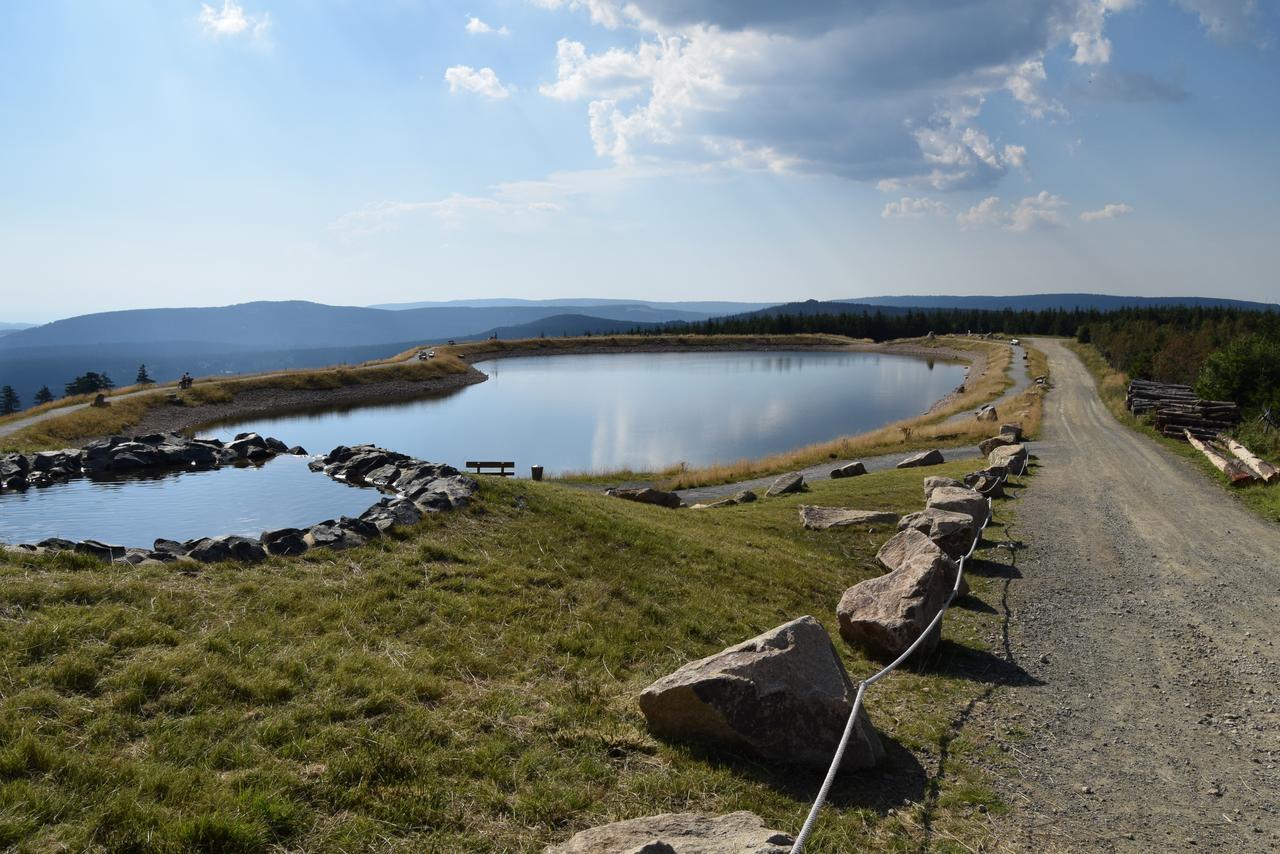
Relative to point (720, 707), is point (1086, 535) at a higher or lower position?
lower

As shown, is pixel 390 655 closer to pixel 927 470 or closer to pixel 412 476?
pixel 412 476

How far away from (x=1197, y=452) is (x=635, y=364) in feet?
272

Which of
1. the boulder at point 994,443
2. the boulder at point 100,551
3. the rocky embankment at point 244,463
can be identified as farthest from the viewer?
the boulder at point 994,443

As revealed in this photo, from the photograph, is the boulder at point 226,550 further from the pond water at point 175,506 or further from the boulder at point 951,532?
the boulder at point 951,532

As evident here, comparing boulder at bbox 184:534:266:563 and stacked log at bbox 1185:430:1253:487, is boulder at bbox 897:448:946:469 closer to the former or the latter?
stacked log at bbox 1185:430:1253:487

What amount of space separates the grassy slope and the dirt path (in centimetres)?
78

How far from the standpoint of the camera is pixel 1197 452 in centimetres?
3088

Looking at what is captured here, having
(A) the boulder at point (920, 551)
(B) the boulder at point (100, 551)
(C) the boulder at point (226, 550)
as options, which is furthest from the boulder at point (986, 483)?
(B) the boulder at point (100, 551)

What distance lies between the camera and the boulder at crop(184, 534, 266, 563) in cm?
989

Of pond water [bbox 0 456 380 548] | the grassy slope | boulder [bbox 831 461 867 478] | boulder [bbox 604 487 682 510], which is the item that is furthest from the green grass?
Answer: boulder [bbox 831 461 867 478]

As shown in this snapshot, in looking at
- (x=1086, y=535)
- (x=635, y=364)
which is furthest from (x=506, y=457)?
(x=635, y=364)

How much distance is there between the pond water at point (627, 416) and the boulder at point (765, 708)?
2959 cm

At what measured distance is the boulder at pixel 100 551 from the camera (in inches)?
376

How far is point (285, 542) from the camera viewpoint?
10.6 metres
